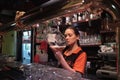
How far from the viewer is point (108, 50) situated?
3.53 metres

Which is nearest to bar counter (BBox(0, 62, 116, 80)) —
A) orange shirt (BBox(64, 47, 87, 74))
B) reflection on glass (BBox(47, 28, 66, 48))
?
reflection on glass (BBox(47, 28, 66, 48))

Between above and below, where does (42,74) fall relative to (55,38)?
below

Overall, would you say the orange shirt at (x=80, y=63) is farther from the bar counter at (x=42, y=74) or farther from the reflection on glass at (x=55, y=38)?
the reflection on glass at (x=55, y=38)

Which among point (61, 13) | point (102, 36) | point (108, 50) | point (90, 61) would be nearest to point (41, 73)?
point (61, 13)

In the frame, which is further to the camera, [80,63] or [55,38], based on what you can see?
[80,63]

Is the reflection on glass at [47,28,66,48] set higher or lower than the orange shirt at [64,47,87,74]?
higher

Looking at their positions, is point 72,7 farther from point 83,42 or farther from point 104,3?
point 83,42

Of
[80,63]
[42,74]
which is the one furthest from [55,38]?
[80,63]

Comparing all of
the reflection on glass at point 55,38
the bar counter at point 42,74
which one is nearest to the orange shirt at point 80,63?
the bar counter at point 42,74

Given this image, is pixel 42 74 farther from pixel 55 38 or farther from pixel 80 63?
pixel 80 63

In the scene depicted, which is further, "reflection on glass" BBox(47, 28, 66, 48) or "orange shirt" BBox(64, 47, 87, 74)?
"orange shirt" BBox(64, 47, 87, 74)

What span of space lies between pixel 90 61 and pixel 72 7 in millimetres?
3730

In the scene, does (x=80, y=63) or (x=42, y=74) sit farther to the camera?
(x=80, y=63)

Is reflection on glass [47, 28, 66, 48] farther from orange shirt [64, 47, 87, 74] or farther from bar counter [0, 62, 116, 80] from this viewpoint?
orange shirt [64, 47, 87, 74]
